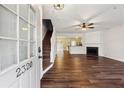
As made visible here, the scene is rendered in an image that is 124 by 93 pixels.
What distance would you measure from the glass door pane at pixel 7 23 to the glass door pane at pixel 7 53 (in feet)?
0.29

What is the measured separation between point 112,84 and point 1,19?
339 cm

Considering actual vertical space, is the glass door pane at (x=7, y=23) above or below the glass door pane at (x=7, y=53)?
above

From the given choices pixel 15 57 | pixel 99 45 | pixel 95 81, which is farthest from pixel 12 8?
pixel 99 45

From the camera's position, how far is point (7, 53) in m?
1.44

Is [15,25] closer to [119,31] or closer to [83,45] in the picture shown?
[119,31]

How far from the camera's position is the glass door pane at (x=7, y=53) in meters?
1.30

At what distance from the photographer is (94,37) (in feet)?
39.9

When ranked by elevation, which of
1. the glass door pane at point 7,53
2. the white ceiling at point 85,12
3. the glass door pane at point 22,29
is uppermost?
the white ceiling at point 85,12

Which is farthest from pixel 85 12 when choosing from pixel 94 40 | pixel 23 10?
pixel 94 40

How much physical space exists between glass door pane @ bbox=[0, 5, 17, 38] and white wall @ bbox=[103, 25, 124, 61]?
7.61m

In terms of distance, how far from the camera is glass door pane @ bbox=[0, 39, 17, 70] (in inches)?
51.3

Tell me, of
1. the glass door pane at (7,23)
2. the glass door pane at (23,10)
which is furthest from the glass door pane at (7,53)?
the glass door pane at (23,10)

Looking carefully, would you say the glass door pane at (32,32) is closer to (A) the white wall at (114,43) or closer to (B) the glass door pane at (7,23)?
(B) the glass door pane at (7,23)
